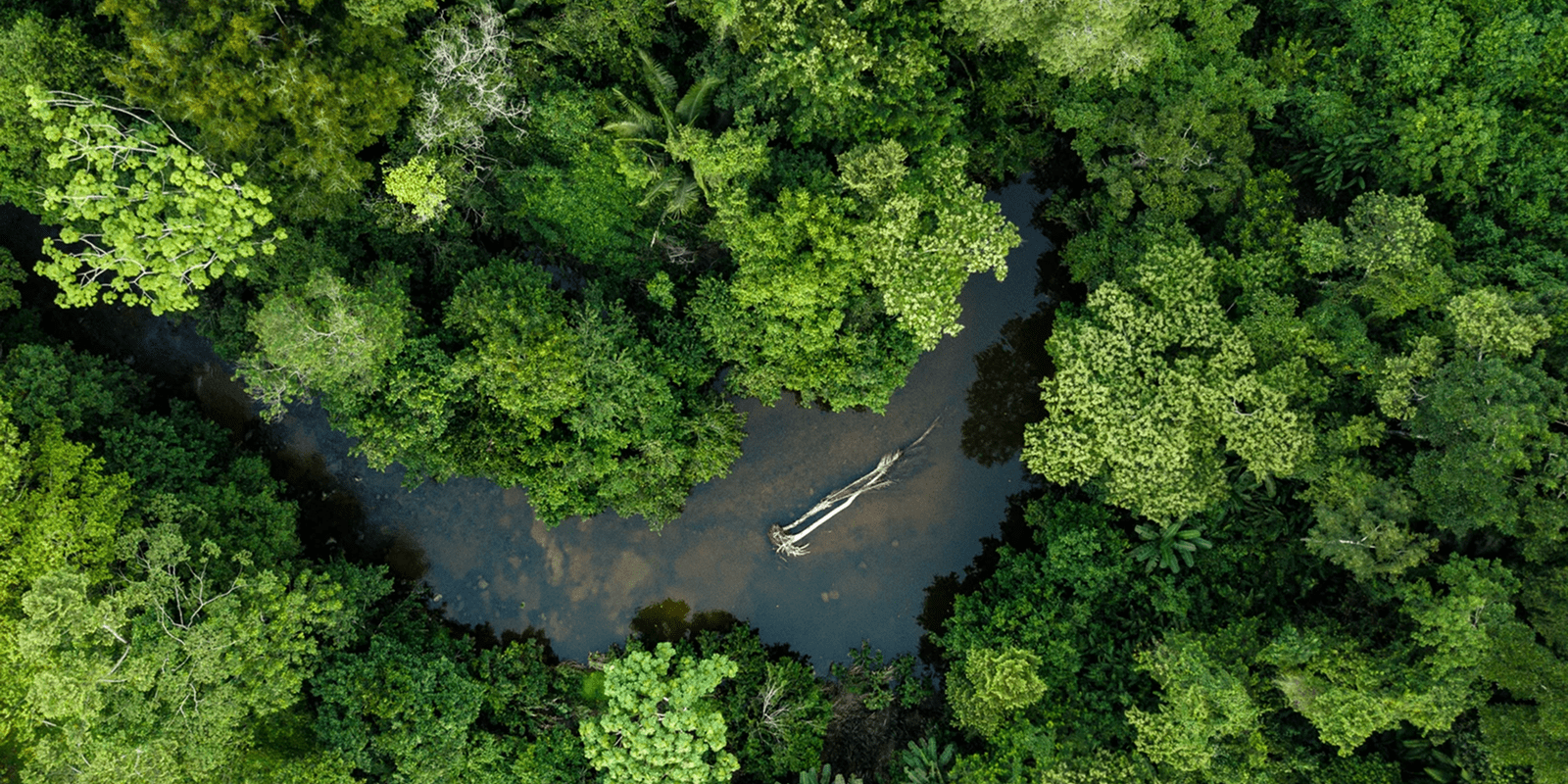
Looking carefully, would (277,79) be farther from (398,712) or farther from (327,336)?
(398,712)

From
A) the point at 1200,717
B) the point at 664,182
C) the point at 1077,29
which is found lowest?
the point at 1200,717

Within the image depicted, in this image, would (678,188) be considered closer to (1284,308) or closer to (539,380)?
(539,380)

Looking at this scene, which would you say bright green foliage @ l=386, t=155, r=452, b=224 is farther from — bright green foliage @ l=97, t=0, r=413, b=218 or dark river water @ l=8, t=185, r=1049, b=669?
dark river water @ l=8, t=185, r=1049, b=669

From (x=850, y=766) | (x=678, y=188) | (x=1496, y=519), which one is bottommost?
(x=850, y=766)

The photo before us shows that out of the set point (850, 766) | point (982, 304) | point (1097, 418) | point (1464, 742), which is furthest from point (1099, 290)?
point (850, 766)

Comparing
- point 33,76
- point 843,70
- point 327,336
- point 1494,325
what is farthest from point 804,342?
point 33,76

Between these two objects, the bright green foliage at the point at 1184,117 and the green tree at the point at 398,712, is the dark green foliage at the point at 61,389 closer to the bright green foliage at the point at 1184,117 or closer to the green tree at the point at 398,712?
the green tree at the point at 398,712
